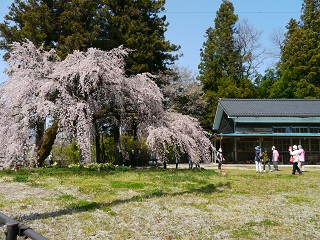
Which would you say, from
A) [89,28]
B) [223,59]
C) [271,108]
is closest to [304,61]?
[223,59]

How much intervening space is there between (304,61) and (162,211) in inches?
1575

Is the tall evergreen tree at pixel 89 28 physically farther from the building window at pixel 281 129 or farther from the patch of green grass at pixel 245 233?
the patch of green grass at pixel 245 233

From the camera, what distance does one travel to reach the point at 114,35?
26.3 metres

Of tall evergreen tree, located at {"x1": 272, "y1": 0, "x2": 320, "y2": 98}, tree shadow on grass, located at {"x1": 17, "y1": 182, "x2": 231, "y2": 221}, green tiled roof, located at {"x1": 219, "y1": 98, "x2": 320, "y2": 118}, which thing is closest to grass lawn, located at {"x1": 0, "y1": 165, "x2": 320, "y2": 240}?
tree shadow on grass, located at {"x1": 17, "y1": 182, "x2": 231, "y2": 221}

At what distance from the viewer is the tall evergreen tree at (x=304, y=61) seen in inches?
1554

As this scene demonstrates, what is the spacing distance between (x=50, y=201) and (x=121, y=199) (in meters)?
1.76

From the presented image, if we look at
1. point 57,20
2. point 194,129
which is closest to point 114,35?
point 57,20

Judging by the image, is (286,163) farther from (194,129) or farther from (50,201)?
(50,201)

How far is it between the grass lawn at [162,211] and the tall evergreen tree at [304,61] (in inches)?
1292

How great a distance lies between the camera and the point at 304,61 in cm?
4072

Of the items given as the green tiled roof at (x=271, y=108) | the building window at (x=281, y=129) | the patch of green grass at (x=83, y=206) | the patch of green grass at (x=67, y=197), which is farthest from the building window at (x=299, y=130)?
the patch of green grass at (x=83, y=206)

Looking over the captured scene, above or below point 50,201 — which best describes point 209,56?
above

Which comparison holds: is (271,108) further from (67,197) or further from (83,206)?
(83,206)

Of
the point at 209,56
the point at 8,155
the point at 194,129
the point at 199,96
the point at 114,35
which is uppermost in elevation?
the point at 209,56
